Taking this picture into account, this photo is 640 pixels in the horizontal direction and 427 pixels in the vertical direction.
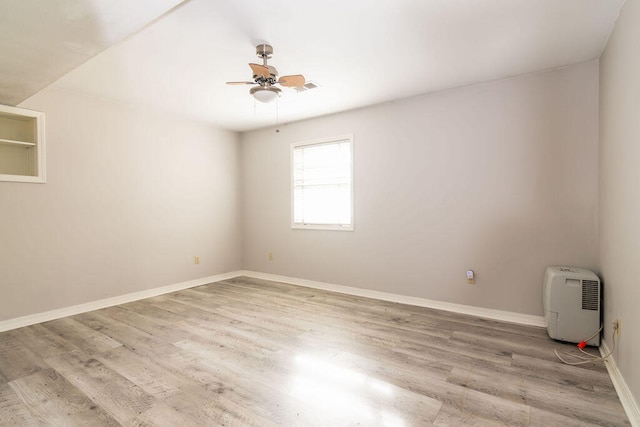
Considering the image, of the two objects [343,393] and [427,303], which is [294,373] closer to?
[343,393]

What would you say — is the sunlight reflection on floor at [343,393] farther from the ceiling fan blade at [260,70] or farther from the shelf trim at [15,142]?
the shelf trim at [15,142]

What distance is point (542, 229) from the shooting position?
10.9 feet

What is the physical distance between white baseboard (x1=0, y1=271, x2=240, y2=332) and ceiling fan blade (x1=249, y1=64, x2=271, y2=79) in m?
3.48

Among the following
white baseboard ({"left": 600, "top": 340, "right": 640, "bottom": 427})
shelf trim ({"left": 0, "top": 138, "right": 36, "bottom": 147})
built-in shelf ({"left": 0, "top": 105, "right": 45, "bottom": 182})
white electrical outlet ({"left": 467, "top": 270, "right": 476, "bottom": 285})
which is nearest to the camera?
white baseboard ({"left": 600, "top": 340, "right": 640, "bottom": 427})

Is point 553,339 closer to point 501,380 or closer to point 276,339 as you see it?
point 501,380

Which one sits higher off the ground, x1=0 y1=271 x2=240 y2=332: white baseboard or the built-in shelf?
the built-in shelf

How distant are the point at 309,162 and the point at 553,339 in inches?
149

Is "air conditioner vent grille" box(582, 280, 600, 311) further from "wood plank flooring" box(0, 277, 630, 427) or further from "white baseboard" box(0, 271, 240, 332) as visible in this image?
"white baseboard" box(0, 271, 240, 332)

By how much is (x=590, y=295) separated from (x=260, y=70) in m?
3.41

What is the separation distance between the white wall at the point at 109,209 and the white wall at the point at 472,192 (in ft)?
5.80

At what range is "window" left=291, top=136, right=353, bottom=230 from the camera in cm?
478

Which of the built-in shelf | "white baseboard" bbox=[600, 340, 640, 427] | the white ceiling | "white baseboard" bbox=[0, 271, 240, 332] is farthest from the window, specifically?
the built-in shelf

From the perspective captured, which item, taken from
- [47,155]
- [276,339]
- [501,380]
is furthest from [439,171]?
[47,155]

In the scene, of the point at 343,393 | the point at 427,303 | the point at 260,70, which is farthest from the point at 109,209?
the point at 427,303
